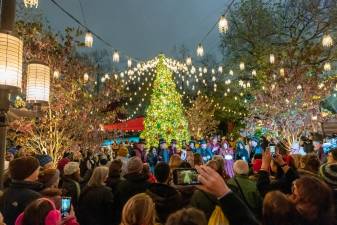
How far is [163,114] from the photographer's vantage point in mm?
22484

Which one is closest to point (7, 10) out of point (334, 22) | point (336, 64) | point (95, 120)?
point (95, 120)

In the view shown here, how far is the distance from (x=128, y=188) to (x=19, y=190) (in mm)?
1647

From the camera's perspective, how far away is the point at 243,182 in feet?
14.5

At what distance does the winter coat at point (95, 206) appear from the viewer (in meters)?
5.02

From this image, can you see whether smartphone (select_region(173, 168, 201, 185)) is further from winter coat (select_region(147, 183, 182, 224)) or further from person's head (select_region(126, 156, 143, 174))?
person's head (select_region(126, 156, 143, 174))

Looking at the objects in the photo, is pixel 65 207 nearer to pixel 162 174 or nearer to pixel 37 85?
pixel 162 174

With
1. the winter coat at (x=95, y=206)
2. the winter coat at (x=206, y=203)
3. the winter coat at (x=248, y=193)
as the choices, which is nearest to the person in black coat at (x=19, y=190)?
the winter coat at (x=95, y=206)

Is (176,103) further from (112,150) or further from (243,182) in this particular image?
(243,182)

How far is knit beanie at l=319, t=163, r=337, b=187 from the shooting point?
4.20 meters

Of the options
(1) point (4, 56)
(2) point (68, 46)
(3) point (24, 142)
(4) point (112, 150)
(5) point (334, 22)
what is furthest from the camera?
(5) point (334, 22)

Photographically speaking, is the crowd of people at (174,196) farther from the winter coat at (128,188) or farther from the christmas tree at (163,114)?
the christmas tree at (163,114)

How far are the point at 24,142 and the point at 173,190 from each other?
707 centimetres

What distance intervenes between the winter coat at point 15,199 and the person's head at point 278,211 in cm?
229

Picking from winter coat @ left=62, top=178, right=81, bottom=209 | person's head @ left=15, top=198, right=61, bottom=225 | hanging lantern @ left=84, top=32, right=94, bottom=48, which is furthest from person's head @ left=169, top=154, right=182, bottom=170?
hanging lantern @ left=84, top=32, right=94, bottom=48
